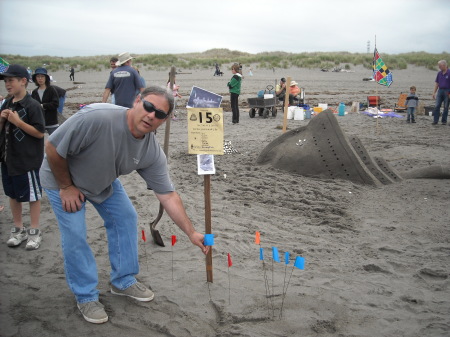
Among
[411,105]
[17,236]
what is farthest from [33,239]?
[411,105]

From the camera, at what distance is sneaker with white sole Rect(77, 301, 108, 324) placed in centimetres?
293

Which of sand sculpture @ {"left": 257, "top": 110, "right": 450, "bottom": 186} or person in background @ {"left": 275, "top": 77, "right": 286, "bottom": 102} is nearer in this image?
sand sculpture @ {"left": 257, "top": 110, "right": 450, "bottom": 186}

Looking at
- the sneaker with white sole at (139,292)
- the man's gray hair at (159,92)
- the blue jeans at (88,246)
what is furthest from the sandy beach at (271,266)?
the man's gray hair at (159,92)

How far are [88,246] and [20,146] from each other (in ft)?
5.61

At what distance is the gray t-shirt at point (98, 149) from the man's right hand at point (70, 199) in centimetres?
6

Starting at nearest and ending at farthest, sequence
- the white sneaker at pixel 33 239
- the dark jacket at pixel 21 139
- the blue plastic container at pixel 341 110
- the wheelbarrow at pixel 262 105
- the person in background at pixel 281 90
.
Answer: the dark jacket at pixel 21 139, the white sneaker at pixel 33 239, the wheelbarrow at pixel 262 105, the blue plastic container at pixel 341 110, the person in background at pixel 281 90

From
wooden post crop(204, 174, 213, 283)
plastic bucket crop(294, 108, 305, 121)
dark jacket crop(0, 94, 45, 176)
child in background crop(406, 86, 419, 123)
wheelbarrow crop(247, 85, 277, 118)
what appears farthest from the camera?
wheelbarrow crop(247, 85, 277, 118)

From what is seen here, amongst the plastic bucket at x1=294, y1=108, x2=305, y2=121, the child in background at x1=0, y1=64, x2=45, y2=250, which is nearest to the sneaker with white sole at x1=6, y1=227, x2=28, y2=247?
the child in background at x1=0, y1=64, x2=45, y2=250

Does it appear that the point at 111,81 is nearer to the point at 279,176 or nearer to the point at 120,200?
the point at 279,176

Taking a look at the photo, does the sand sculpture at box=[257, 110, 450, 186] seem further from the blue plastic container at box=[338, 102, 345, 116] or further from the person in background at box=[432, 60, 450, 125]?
the blue plastic container at box=[338, 102, 345, 116]

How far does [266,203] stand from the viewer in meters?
5.68

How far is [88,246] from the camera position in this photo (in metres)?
2.96

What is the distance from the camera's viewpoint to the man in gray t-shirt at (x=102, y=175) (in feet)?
8.86

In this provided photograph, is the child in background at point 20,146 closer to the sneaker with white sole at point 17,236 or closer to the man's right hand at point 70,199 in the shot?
the sneaker with white sole at point 17,236
